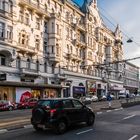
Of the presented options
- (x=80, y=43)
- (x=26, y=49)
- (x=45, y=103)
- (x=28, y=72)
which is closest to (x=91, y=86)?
(x=80, y=43)

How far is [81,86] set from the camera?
227ft

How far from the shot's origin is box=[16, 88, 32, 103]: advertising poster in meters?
48.2

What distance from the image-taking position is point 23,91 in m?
49.5

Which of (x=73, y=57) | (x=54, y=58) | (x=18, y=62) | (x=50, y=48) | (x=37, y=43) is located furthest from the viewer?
(x=73, y=57)

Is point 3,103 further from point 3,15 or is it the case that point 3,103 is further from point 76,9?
point 76,9

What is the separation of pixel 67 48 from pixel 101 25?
2371 centimetres

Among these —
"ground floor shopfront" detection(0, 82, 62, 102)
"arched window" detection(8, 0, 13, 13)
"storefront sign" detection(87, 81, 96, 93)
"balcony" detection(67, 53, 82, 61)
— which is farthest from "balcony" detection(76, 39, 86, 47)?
"arched window" detection(8, 0, 13, 13)

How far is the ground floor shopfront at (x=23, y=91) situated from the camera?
1812 inches

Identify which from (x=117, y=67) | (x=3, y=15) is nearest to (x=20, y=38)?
(x=3, y=15)

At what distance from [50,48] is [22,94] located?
38.9ft

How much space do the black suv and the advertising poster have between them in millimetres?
32383

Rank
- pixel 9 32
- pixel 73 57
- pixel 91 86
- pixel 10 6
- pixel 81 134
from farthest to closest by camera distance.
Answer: pixel 91 86 → pixel 73 57 → pixel 10 6 → pixel 9 32 → pixel 81 134

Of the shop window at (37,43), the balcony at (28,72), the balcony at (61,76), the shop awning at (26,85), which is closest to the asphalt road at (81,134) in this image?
the shop awning at (26,85)

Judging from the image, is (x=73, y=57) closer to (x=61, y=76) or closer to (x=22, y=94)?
(x=61, y=76)
